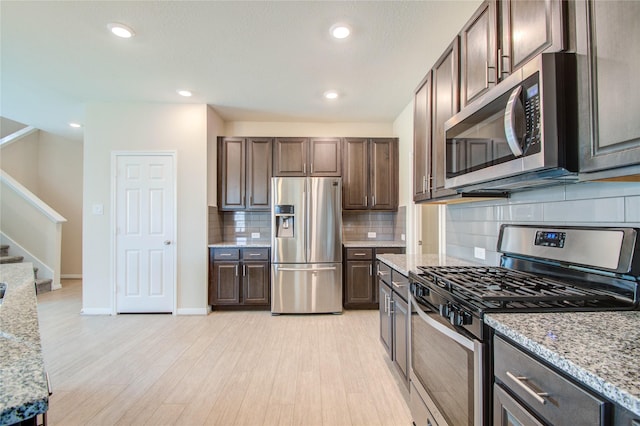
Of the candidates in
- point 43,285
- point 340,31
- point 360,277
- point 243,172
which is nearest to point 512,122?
point 340,31

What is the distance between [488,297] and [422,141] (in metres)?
1.55

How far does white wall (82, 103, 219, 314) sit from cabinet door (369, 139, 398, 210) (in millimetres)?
2256

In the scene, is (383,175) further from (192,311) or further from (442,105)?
(192,311)

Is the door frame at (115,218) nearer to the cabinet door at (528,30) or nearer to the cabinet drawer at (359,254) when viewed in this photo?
the cabinet drawer at (359,254)

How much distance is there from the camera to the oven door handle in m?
1.04

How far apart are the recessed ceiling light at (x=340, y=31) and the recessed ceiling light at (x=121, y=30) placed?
61.7 inches

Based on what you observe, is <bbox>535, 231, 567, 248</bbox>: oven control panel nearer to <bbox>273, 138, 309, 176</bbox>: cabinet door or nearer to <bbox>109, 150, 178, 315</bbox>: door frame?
<bbox>273, 138, 309, 176</bbox>: cabinet door

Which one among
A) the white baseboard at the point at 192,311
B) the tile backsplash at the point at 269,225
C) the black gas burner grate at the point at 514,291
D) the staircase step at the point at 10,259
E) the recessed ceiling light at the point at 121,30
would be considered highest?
the recessed ceiling light at the point at 121,30

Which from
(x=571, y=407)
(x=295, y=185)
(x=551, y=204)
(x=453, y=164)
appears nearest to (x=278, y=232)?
(x=295, y=185)

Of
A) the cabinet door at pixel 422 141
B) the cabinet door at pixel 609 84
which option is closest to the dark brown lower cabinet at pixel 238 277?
the cabinet door at pixel 422 141

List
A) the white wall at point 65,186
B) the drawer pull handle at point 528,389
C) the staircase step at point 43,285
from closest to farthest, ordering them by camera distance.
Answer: the drawer pull handle at point 528,389 < the staircase step at point 43,285 < the white wall at point 65,186

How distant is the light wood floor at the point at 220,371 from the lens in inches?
71.3

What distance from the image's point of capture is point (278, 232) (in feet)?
12.1

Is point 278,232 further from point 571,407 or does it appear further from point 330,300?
point 571,407
